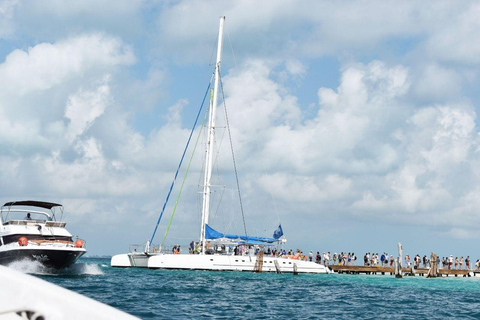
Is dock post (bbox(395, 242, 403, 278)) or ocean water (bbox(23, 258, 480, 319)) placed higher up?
dock post (bbox(395, 242, 403, 278))

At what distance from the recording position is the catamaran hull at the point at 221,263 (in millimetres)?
58219

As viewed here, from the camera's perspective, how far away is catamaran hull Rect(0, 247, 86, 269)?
121 feet

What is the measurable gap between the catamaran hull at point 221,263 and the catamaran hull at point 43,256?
20.5m

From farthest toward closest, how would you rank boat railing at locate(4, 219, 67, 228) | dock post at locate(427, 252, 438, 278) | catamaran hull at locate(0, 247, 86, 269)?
1. dock post at locate(427, 252, 438, 278)
2. boat railing at locate(4, 219, 67, 228)
3. catamaran hull at locate(0, 247, 86, 269)

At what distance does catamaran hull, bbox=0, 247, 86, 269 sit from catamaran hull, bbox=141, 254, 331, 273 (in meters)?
20.5

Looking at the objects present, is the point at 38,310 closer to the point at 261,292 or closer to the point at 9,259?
the point at 261,292

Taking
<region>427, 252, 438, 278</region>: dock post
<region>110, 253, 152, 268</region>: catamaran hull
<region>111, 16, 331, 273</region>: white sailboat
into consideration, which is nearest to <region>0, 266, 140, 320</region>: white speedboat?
<region>111, 16, 331, 273</region>: white sailboat

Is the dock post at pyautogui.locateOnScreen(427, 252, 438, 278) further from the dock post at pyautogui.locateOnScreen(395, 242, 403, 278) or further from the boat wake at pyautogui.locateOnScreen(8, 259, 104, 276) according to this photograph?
the boat wake at pyautogui.locateOnScreen(8, 259, 104, 276)

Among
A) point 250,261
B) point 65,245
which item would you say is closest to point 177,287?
point 65,245

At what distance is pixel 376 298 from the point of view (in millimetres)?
35906

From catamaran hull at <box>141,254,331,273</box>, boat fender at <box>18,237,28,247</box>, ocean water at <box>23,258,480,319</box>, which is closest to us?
ocean water at <box>23,258,480,319</box>

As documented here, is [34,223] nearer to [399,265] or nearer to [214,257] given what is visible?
[214,257]

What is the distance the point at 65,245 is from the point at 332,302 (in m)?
17.8

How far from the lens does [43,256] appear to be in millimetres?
37406
